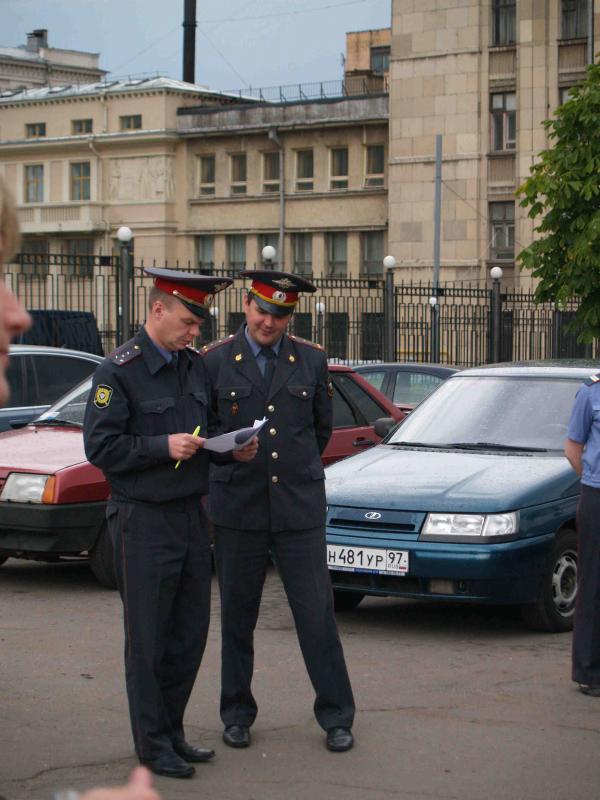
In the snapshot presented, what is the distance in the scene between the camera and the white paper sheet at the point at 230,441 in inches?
232

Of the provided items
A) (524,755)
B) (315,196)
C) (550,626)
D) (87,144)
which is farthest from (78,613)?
(87,144)

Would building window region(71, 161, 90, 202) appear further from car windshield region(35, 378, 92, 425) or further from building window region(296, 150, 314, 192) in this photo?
car windshield region(35, 378, 92, 425)

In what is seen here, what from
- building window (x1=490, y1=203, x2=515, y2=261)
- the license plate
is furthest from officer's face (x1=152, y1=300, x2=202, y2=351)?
building window (x1=490, y1=203, x2=515, y2=261)

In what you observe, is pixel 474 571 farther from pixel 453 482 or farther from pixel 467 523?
pixel 453 482

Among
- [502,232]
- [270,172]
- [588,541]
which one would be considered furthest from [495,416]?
[270,172]

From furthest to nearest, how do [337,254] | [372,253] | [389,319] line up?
1. [337,254]
2. [372,253]
3. [389,319]

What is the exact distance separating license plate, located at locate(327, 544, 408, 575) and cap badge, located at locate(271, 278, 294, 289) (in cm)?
235

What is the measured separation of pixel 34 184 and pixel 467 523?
63.2 m

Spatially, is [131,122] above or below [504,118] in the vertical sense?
above

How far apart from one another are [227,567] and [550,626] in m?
2.88

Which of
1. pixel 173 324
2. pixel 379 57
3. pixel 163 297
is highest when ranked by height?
pixel 379 57

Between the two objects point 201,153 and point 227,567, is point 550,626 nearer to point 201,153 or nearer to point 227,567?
point 227,567

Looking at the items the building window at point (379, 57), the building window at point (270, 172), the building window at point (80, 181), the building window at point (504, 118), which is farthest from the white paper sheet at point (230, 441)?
the building window at point (379, 57)

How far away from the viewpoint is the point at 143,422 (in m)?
6.00
